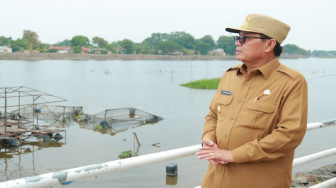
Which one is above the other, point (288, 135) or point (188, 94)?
point (288, 135)

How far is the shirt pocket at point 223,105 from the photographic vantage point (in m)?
2.26

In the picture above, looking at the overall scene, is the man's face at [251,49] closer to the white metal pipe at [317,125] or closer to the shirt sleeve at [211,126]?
the shirt sleeve at [211,126]

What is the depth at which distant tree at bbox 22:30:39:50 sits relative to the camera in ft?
439

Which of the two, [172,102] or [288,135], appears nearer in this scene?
[288,135]

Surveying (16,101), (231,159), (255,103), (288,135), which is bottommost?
(16,101)

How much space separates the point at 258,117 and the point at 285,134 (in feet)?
0.58

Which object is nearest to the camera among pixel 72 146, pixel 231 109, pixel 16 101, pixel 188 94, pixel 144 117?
pixel 231 109

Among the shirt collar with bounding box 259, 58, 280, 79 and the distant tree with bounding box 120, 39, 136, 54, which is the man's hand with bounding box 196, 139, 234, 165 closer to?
the shirt collar with bounding box 259, 58, 280, 79

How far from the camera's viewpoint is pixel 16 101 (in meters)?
31.2

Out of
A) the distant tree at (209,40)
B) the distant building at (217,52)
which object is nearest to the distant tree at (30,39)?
the distant tree at (209,40)

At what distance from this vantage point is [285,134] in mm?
1992

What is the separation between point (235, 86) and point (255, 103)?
0.22 meters

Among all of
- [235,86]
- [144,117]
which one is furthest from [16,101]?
[235,86]

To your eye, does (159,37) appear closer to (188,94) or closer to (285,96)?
(188,94)
